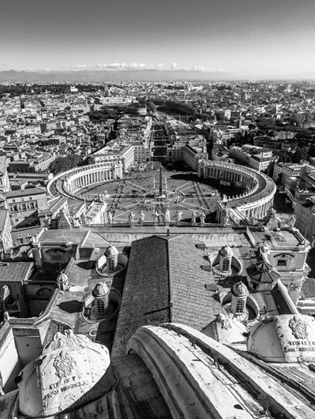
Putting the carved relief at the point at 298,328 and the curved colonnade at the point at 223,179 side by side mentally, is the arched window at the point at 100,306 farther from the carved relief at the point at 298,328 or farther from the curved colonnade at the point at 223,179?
the curved colonnade at the point at 223,179

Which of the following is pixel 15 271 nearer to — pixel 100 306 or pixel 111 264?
pixel 111 264

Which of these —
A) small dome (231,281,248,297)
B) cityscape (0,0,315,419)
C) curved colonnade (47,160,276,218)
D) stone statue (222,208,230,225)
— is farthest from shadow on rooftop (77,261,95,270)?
curved colonnade (47,160,276,218)

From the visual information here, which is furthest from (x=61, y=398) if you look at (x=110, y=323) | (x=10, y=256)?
(x=10, y=256)

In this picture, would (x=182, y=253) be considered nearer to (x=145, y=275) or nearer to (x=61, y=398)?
(x=145, y=275)

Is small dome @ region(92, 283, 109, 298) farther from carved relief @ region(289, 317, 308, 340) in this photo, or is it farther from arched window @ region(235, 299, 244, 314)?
carved relief @ region(289, 317, 308, 340)

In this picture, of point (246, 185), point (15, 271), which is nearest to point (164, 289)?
point (15, 271)
